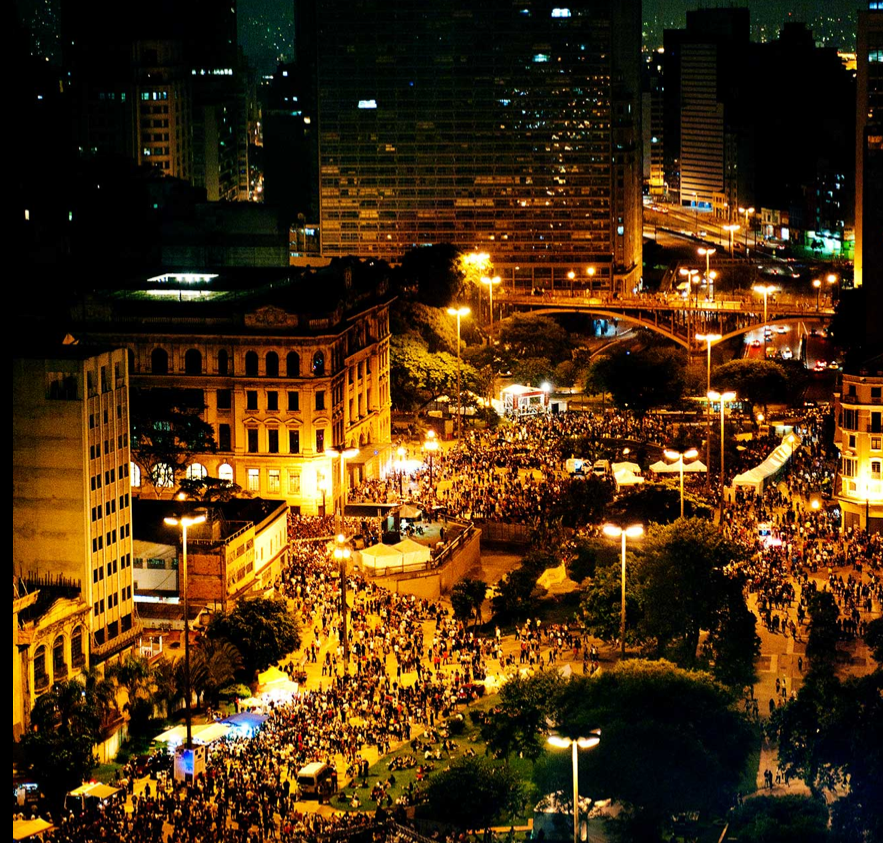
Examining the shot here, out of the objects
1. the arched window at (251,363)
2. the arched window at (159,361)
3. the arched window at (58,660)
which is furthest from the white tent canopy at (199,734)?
Answer: the arched window at (159,361)

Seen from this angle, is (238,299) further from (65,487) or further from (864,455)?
(65,487)

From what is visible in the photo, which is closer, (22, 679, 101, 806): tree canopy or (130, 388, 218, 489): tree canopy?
(22, 679, 101, 806): tree canopy

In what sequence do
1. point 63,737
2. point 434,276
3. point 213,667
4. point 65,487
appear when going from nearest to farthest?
1. point 63,737
2. point 213,667
3. point 65,487
4. point 434,276

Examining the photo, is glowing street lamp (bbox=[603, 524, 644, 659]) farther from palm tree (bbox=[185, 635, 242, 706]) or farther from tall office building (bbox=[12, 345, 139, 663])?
tall office building (bbox=[12, 345, 139, 663])

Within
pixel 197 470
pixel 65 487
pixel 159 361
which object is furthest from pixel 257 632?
pixel 159 361

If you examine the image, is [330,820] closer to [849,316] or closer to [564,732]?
[564,732]

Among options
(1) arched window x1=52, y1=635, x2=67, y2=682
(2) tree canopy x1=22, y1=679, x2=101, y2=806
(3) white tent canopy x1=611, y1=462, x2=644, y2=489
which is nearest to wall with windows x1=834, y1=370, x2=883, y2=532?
(3) white tent canopy x1=611, y1=462, x2=644, y2=489
